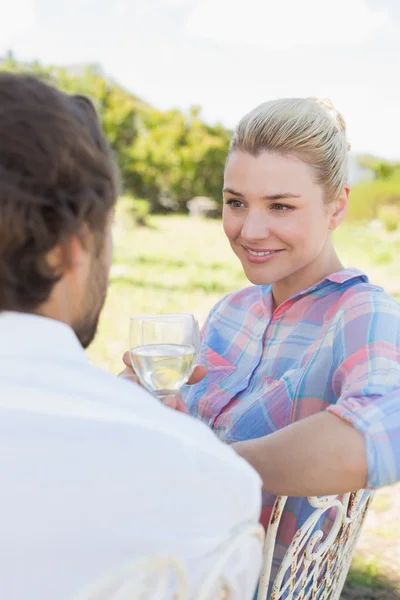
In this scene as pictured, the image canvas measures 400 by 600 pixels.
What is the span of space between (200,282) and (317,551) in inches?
351

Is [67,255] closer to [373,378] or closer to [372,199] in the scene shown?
[373,378]

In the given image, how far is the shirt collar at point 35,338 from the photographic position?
33.5 inches

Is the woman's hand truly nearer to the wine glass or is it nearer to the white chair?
the wine glass

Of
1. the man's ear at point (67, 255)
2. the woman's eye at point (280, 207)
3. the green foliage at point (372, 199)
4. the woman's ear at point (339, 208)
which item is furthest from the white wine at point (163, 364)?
the green foliage at point (372, 199)

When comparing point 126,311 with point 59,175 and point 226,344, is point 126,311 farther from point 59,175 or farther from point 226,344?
point 59,175

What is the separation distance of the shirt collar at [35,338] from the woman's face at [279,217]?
3.64 ft

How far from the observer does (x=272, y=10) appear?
67750 mm

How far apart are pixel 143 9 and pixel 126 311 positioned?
63.1 m

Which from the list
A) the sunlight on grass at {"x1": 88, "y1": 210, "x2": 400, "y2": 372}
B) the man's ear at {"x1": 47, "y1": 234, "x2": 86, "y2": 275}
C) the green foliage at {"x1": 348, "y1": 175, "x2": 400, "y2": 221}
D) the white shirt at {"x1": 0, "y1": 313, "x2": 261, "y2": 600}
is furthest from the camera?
the green foliage at {"x1": 348, "y1": 175, "x2": 400, "y2": 221}

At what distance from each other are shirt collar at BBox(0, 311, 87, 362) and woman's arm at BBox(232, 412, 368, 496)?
23.2 inches

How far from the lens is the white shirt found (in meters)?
0.77

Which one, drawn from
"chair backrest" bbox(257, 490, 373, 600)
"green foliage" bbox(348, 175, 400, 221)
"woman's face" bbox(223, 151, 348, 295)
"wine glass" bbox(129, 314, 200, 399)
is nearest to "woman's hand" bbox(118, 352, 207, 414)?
"wine glass" bbox(129, 314, 200, 399)

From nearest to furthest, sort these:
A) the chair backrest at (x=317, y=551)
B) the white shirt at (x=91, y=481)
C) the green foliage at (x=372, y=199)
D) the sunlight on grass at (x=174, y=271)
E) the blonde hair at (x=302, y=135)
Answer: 1. the white shirt at (x=91, y=481)
2. the chair backrest at (x=317, y=551)
3. the blonde hair at (x=302, y=135)
4. the sunlight on grass at (x=174, y=271)
5. the green foliage at (x=372, y=199)

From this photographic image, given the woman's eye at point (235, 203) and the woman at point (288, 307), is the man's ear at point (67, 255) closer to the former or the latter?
the woman at point (288, 307)
